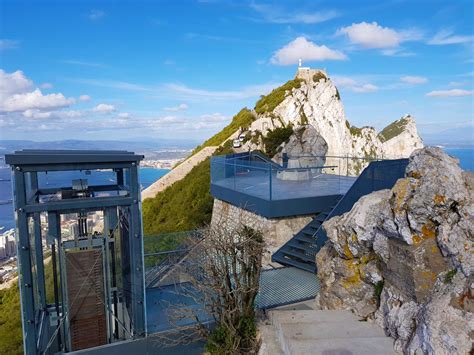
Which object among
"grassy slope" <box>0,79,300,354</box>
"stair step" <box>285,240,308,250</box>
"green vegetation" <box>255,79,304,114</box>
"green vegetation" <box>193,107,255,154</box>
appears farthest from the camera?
"green vegetation" <box>255,79,304,114</box>

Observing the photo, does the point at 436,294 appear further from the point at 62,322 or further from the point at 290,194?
the point at 290,194

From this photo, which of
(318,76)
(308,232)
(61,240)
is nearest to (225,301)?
(61,240)

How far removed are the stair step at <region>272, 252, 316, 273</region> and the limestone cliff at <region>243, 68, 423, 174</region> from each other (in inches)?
708

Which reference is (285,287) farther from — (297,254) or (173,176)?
(173,176)

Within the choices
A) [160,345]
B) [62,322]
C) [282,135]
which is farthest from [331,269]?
[282,135]

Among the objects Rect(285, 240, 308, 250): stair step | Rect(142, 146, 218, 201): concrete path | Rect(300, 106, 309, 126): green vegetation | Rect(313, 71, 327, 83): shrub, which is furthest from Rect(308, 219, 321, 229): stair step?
Rect(313, 71, 327, 83): shrub

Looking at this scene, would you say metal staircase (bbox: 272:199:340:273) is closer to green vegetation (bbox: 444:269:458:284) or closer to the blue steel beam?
green vegetation (bbox: 444:269:458:284)

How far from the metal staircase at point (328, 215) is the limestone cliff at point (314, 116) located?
Result: 1741cm

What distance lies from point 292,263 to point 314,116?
34.0 metres

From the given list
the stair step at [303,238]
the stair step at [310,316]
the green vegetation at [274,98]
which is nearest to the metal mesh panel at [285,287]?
the stair step at [310,316]

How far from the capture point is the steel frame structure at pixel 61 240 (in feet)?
16.7

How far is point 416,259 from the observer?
5.65m

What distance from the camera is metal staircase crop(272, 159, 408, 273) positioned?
7.99 m

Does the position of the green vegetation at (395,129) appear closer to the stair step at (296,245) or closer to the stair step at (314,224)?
the stair step at (314,224)
